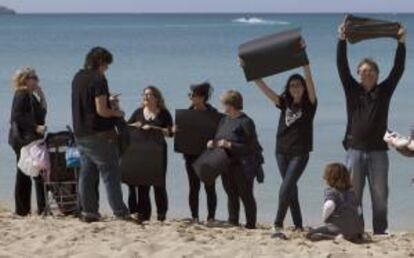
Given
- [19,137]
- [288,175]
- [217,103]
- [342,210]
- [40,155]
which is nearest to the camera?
[342,210]

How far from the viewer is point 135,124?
9.58 m

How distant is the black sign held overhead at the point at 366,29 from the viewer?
28.9 ft

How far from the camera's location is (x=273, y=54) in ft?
29.5

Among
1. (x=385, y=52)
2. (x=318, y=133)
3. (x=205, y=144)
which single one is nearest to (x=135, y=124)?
(x=205, y=144)

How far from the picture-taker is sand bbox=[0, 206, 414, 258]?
8.08m

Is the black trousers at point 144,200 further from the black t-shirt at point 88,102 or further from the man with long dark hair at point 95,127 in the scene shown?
the black t-shirt at point 88,102

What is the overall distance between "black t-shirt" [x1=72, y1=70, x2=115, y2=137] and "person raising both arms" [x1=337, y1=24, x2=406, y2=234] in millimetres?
1961

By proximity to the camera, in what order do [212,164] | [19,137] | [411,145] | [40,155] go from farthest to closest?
1. [19,137]
2. [40,155]
3. [212,164]
4. [411,145]

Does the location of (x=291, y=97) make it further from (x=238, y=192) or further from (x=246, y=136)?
(x=238, y=192)

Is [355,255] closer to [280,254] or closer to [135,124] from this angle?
[280,254]

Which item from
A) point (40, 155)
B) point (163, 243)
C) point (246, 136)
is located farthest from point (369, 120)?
point (40, 155)

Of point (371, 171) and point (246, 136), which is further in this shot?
point (246, 136)

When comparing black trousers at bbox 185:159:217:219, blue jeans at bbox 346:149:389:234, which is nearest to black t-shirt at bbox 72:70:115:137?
black trousers at bbox 185:159:217:219

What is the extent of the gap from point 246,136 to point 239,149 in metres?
0.12
